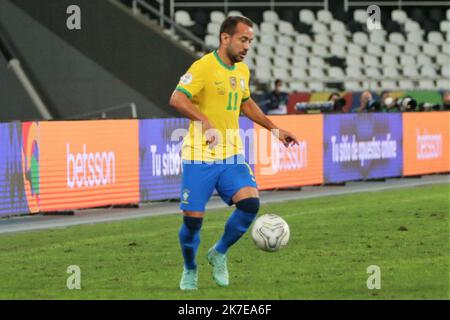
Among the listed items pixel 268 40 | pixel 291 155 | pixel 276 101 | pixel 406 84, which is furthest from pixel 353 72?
pixel 291 155

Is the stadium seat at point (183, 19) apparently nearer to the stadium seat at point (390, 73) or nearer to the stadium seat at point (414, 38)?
the stadium seat at point (390, 73)

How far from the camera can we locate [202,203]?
38.3ft

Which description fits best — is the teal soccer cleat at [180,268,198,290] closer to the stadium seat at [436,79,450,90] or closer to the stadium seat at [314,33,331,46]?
the stadium seat at [314,33,331,46]

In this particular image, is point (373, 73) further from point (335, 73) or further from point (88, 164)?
point (88, 164)

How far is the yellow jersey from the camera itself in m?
11.6

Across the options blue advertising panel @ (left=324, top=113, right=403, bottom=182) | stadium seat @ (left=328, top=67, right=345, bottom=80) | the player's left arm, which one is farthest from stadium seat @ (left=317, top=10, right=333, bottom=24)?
Answer: the player's left arm

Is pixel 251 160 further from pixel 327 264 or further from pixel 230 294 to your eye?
pixel 230 294

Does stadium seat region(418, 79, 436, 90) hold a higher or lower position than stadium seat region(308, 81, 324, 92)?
higher

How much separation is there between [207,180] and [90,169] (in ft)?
31.9

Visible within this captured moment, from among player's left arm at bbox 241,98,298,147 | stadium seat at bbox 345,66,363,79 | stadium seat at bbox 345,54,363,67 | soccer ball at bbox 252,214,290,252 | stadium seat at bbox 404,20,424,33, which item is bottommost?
soccer ball at bbox 252,214,290,252

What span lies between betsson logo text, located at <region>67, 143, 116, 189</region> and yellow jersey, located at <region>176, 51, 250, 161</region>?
9.21 metres

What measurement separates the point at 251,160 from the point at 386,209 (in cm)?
364

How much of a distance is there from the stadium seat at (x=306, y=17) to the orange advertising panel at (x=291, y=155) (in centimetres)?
1651

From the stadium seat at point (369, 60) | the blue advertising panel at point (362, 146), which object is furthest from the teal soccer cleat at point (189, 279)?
the stadium seat at point (369, 60)
